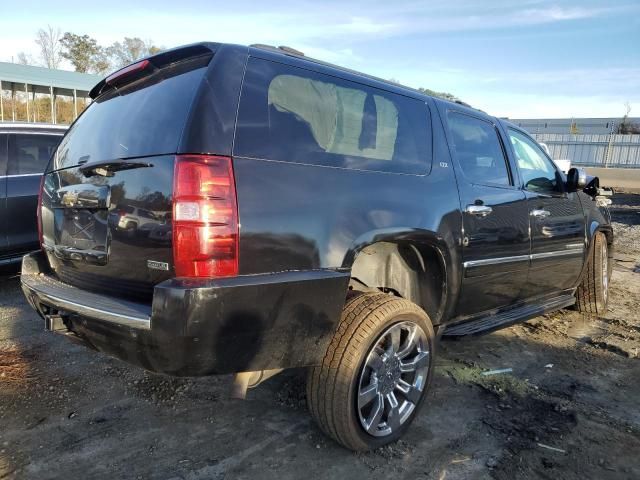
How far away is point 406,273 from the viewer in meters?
3.19

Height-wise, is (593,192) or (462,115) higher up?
(462,115)

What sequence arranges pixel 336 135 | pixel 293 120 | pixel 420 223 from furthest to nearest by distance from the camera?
1. pixel 420 223
2. pixel 336 135
3. pixel 293 120

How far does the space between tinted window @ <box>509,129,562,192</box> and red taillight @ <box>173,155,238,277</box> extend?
278 centimetres

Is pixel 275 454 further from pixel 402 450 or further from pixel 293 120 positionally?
pixel 293 120

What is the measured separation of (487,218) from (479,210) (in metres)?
0.14

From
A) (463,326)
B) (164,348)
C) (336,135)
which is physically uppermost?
(336,135)

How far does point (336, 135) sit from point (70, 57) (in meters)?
42.0

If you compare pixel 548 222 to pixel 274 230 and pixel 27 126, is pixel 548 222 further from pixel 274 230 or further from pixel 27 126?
pixel 27 126

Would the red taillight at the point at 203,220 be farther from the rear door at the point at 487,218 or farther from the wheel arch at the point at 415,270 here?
the rear door at the point at 487,218

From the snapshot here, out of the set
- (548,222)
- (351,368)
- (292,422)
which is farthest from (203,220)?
(548,222)

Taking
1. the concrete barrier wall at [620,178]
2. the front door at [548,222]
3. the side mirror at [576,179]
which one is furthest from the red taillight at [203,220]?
the concrete barrier wall at [620,178]

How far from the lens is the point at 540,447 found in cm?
279

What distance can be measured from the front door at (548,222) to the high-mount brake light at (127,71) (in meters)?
2.86

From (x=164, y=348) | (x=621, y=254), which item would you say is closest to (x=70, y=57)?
(x=621, y=254)
